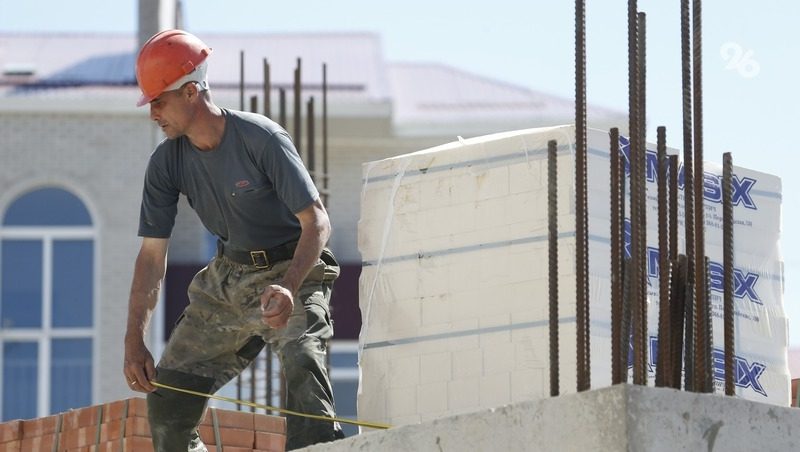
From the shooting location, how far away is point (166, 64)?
6199mm

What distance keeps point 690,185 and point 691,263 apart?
0.90 ft

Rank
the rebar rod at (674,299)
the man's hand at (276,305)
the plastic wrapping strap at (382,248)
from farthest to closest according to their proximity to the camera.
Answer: the plastic wrapping strap at (382,248), the rebar rod at (674,299), the man's hand at (276,305)

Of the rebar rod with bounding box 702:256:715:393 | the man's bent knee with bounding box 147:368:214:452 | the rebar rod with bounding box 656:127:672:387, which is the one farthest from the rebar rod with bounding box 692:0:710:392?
the man's bent knee with bounding box 147:368:214:452

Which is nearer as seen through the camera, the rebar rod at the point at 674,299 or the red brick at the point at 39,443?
the rebar rod at the point at 674,299

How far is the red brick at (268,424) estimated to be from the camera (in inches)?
291

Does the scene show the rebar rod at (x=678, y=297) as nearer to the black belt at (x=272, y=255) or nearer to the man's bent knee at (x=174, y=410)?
the black belt at (x=272, y=255)

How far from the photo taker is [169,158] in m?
6.51

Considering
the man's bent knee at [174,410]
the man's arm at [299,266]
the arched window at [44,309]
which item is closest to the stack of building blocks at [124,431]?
the man's bent knee at [174,410]

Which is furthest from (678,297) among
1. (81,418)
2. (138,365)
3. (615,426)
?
(81,418)

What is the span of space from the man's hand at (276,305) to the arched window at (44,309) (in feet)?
63.9

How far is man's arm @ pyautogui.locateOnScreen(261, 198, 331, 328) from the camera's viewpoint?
19.2 feet

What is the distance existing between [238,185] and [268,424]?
146 centimetres

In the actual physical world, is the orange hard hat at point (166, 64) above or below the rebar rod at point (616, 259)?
above

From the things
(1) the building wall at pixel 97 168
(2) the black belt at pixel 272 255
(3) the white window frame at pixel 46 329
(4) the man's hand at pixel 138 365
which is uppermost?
(1) the building wall at pixel 97 168
